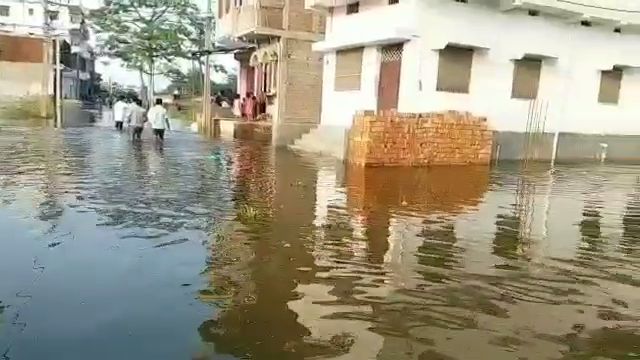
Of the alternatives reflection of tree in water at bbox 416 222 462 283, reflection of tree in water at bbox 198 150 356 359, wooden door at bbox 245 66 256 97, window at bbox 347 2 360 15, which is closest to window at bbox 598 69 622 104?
window at bbox 347 2 360 15

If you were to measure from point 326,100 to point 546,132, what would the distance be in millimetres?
7852

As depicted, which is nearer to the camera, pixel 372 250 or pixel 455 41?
pixel 372 250

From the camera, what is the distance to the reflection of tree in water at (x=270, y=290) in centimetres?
383

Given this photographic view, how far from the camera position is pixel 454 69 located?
1738cm

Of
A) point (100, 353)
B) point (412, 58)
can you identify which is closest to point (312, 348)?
point (100, 353)

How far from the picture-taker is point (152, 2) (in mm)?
39125

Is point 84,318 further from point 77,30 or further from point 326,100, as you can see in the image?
point 77,30

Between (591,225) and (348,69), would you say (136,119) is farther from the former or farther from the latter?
(591,225)

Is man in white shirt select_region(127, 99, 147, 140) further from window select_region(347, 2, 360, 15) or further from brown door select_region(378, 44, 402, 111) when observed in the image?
brown door select_region(378, 44, 402, 111)

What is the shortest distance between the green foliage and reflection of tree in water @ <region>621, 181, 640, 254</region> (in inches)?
1276

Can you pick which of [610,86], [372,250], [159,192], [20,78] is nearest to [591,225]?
[372,250]

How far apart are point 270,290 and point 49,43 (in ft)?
117

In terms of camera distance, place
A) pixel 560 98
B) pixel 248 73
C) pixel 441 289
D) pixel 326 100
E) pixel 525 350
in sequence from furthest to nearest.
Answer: pixel 248 73, pixel 326 100, pixel 560 98, pixel 441 289, pixel 525 350

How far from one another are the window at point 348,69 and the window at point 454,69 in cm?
297
